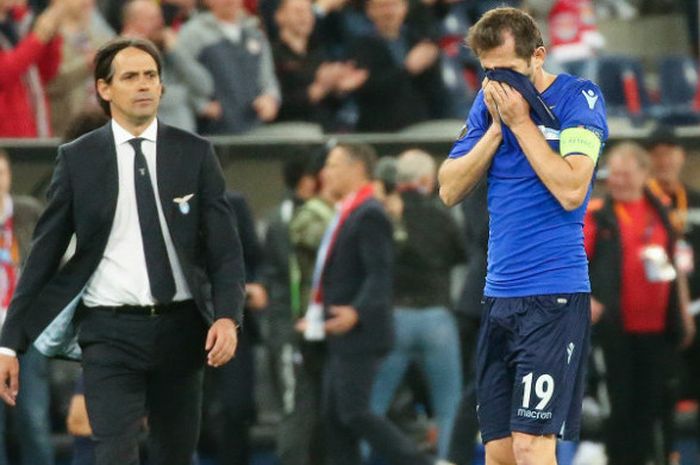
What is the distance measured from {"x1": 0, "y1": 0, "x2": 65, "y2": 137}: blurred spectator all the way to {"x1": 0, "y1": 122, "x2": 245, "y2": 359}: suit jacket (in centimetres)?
485

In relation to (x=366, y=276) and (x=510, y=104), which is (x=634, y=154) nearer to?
(x=366, y=276)

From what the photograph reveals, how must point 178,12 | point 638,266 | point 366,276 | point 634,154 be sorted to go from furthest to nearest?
1. point 178,12
2. point 638,266
3. point 634,154
4. point 366,276

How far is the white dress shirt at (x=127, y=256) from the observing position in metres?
6.70

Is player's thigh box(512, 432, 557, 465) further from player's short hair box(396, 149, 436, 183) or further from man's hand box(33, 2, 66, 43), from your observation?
man's hand box(33, 2, 66, 43)

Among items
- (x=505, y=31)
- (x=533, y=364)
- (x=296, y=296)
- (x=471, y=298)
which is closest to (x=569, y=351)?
(x=533, y=364)

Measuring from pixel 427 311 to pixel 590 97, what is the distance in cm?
442

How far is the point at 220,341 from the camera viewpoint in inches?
257

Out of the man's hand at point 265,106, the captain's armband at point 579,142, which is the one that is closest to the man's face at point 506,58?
the captain's armband at point 579,142

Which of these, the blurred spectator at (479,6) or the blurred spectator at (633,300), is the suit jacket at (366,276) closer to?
the blurred spectator at (633,300)

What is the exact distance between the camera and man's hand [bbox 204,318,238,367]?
6523mm

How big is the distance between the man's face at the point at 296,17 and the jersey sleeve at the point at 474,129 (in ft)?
20.7

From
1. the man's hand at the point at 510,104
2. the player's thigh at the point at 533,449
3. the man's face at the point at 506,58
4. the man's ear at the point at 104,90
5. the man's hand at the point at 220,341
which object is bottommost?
the player's thigh at the point at 533,449

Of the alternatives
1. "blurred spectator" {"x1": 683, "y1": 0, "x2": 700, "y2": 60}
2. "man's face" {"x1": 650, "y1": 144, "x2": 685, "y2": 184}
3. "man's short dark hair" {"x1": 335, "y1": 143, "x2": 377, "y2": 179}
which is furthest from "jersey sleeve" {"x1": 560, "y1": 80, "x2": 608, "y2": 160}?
"blurred spectator" {"x1": 683, "y1": 0, "x2": 700, "y2": 60}

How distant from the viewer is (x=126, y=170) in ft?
22.1
